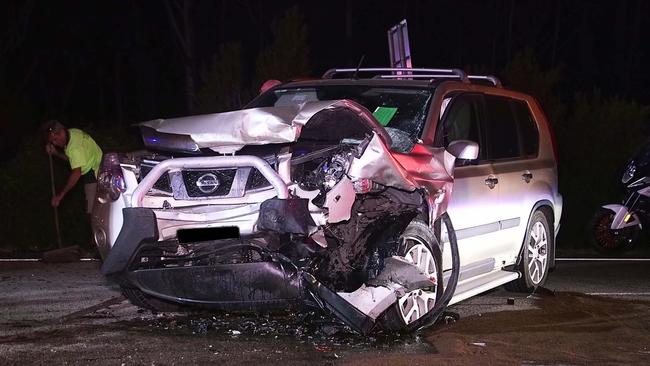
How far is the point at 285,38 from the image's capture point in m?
15.8

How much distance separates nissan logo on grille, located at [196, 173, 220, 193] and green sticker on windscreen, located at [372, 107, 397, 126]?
5.39 ft

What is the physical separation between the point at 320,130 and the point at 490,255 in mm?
1901

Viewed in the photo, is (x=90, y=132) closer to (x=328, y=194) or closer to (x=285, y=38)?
(x=285, y=38)

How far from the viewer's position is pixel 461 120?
27.1ft

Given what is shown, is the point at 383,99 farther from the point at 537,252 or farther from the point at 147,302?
the point at 147,302

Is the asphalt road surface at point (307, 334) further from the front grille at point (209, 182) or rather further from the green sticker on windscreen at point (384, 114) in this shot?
the green sticker on windscreen at point (384, 114)

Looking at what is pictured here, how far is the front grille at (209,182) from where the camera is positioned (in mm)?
6684

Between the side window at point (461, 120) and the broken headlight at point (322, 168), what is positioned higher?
the side window at point (461, 120)

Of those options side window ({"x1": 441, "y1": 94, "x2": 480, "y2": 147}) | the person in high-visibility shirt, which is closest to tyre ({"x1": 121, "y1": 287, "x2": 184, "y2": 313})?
side window ({"x1": 441, "y1": 94, "x2": 480, "y2": 147})

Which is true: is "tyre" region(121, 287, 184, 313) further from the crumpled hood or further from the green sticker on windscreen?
the green sticker on windscreen

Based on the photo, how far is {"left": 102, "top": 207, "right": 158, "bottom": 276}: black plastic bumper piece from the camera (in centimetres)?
661

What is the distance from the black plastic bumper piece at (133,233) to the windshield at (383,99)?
5.85 feet

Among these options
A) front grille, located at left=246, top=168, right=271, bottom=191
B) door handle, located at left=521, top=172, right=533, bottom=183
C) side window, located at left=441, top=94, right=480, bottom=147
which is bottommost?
door handle, located at left=521, top=172, right=533, bottom=183

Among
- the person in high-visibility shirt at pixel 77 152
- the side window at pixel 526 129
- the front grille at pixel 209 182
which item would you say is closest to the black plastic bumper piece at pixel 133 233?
the front grille at pixel 209 182
